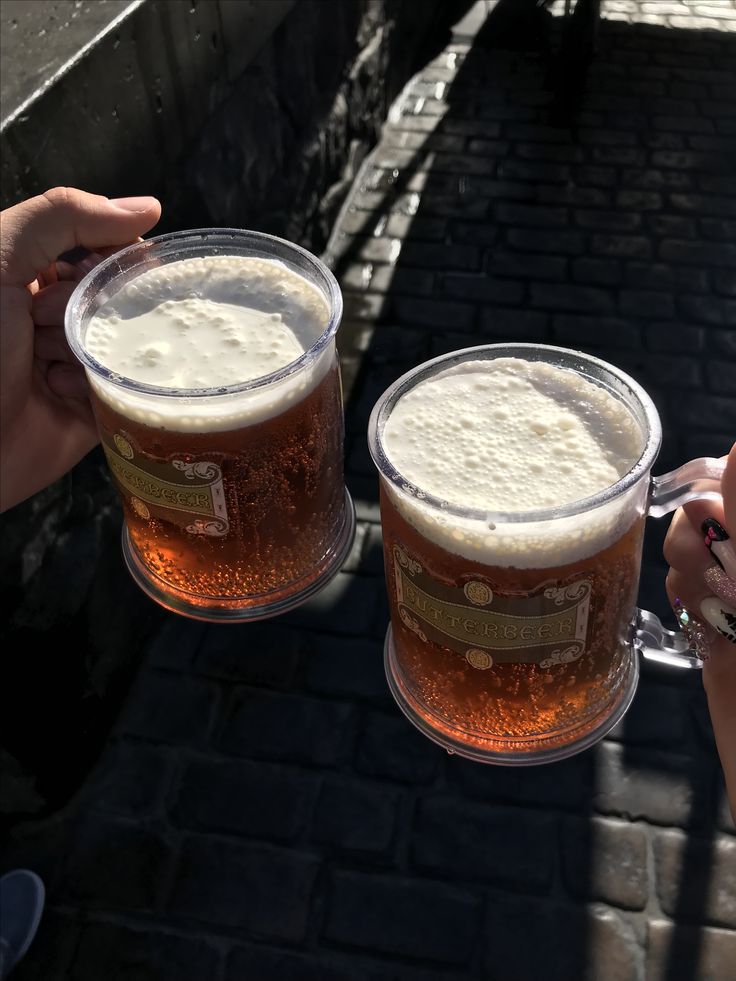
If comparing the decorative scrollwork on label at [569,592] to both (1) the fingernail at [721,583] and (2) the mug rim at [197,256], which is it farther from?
(2) the mug rim at [197,256]

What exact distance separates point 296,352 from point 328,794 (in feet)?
6.52

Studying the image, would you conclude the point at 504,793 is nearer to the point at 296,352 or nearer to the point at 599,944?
the point at 599,944

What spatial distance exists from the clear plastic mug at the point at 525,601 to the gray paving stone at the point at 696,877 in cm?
155

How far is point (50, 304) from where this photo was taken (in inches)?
74.6

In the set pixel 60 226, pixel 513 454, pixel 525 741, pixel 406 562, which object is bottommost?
pixel 525 741

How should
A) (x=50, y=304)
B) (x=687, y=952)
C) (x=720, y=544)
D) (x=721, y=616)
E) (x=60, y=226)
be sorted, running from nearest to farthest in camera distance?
(x=720, y=544), (x=721, y=616), (x=60, y=226), (x=50, y=304), (x=687, y=952)

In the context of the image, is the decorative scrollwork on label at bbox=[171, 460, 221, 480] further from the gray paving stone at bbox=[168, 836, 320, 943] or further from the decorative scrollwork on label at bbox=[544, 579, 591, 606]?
the gray paving stone at bbox=[168, 836, 320, 943]

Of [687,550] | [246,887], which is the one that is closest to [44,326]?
[687,550]

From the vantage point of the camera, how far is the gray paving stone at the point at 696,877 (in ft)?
8.87

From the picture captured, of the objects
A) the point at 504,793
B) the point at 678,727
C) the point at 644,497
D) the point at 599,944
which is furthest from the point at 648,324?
the point at 644,497

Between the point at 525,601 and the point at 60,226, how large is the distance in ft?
3.79

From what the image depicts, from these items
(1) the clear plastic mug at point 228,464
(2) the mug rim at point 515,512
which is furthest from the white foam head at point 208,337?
(2) the mug rim at point 515,512

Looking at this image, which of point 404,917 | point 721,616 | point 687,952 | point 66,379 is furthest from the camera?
point 404,917

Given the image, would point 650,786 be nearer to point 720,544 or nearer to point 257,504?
point 720,544
